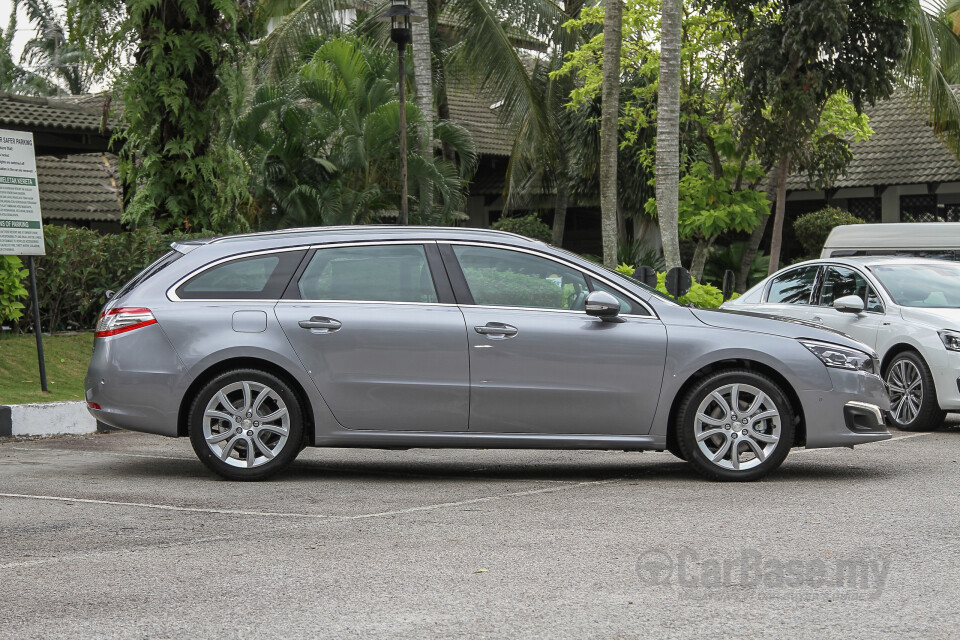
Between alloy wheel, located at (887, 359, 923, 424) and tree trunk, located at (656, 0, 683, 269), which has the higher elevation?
tree trunk, located at (656, 0, 683, 269)

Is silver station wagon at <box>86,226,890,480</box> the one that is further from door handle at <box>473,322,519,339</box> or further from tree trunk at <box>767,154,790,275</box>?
tree trunk at <box>767,154,790,275</box>

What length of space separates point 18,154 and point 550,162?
17273 millimetres

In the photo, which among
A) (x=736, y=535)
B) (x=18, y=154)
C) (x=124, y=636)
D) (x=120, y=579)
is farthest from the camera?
(x=18, y=154)

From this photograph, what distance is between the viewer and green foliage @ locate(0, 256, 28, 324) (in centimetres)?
1232

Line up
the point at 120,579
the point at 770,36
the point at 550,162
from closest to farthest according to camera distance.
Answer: the point at 120,579, the point at 770,36, the point at 550,162

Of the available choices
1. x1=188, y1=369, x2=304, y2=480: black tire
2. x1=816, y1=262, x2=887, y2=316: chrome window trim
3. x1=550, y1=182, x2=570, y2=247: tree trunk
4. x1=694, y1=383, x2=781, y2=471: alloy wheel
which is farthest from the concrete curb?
x1=550, y1=182, x2=570, y2=247: tree trunk

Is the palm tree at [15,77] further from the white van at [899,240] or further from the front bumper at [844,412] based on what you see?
the front bumper at [844,412]

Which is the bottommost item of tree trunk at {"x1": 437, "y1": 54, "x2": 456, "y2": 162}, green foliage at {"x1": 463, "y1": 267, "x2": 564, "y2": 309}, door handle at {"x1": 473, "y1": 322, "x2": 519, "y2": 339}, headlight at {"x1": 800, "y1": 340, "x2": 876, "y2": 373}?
headlight at {"x1": 800, "y1": 340, "x2": 876, "y2": 373}

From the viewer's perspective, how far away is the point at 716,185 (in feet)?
72.6

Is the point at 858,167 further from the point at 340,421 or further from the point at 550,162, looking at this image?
the point at 340,421

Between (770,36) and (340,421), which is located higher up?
(770,36)

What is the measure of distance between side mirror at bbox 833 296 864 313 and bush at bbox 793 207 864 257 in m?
16.4

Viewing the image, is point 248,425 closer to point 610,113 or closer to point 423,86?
point 610,113

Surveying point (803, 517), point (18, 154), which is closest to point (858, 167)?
point (18, 154)
